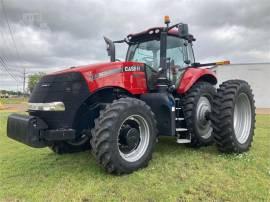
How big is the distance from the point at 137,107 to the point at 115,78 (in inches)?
26.0

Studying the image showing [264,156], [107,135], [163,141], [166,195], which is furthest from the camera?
[163,141]

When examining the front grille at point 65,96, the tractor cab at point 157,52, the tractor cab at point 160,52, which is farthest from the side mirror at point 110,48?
the front grille at point 65,96

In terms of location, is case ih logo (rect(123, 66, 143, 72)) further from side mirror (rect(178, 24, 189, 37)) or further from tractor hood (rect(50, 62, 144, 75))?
side mirror (rect(178, 24, 189, 37))

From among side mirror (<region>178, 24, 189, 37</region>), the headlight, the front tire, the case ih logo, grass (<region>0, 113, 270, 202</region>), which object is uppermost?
side mirror (<region>178, 24, 189, 37</region>)

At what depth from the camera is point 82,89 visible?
451cm

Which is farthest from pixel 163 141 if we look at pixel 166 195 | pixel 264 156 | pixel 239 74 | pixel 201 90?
pixel 239 74

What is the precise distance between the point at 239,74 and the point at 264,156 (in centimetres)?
2383

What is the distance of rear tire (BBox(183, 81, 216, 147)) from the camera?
5.58 m

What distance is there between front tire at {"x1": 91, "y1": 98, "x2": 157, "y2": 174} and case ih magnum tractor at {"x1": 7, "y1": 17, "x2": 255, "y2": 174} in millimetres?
14

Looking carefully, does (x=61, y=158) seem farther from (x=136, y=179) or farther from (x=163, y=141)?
(x=163, y=141)

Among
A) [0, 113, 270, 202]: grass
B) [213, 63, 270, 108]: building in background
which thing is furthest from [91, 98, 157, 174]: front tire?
[213, 63, 270, 108]: building in background

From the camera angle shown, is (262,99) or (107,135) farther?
(262,99)

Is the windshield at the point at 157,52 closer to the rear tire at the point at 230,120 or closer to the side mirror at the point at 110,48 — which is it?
the side mirror at the point at 110,48

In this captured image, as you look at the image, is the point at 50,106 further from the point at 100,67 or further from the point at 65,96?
the point at 100,67
